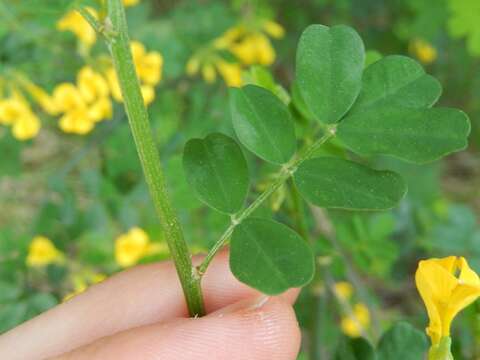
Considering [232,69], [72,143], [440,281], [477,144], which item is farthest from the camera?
[72,143]

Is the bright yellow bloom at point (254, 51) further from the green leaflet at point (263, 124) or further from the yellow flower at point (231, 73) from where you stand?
the green leaflet at point (263, 124)

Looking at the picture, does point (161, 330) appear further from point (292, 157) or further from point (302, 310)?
point (302, 310)

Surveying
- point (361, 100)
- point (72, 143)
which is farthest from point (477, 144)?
point (361, 100)

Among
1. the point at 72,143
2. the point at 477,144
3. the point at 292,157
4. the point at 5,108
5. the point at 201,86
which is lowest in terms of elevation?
the point at 477,144

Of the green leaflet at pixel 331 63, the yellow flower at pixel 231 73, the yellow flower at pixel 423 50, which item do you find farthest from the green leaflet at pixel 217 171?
the yellow flower at pixel 423 50

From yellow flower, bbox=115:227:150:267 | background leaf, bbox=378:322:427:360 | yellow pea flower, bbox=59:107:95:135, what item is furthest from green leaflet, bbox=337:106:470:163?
yellow pea flower, bbox=59:107:95:135

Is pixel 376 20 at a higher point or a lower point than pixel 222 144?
lower

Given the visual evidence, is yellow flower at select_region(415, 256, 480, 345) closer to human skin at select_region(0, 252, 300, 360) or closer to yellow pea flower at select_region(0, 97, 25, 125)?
human skin at select_region(0, 252, 300, 360)
